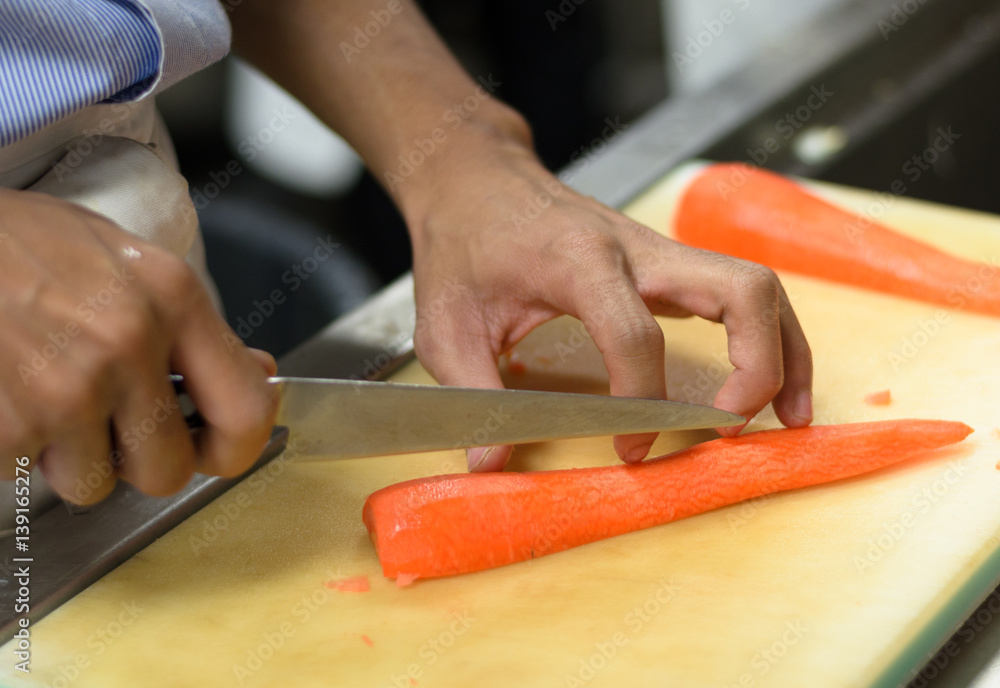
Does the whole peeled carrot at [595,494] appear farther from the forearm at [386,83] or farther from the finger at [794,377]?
the forearm at [386,83]

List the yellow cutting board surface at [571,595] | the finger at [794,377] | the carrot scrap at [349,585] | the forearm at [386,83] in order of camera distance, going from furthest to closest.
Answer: the forearm at [386,83]
the finger at [794,377]
the carrot scrap at [349,585]
the yellow cutting board surface at [571,595]

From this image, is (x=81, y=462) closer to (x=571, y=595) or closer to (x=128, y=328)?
(x=128, y=328)

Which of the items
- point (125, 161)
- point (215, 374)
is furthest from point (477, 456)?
point (125, 161)

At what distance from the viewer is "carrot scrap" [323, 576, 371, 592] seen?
988 mm

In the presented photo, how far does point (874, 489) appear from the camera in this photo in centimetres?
105

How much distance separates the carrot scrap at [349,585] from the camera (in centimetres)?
99

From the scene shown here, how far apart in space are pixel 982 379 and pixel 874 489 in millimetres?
252

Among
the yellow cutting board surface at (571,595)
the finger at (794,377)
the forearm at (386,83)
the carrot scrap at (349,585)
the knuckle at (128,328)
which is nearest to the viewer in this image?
the knuckle at (128,328)

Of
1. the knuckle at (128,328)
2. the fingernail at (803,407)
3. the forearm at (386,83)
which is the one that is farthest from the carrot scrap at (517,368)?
the knuckle at (128,328)

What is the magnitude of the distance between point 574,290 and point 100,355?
50 centimetres

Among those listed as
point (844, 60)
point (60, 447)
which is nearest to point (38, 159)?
point (60, 447)

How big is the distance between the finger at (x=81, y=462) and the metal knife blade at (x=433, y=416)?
0.14m

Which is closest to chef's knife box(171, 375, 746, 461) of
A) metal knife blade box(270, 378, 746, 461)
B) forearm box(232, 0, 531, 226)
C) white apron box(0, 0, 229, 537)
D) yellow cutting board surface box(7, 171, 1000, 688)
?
metal knife blade box(270, 378, 746, 461)

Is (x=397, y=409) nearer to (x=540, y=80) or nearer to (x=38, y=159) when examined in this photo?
(x=38, y=159)
